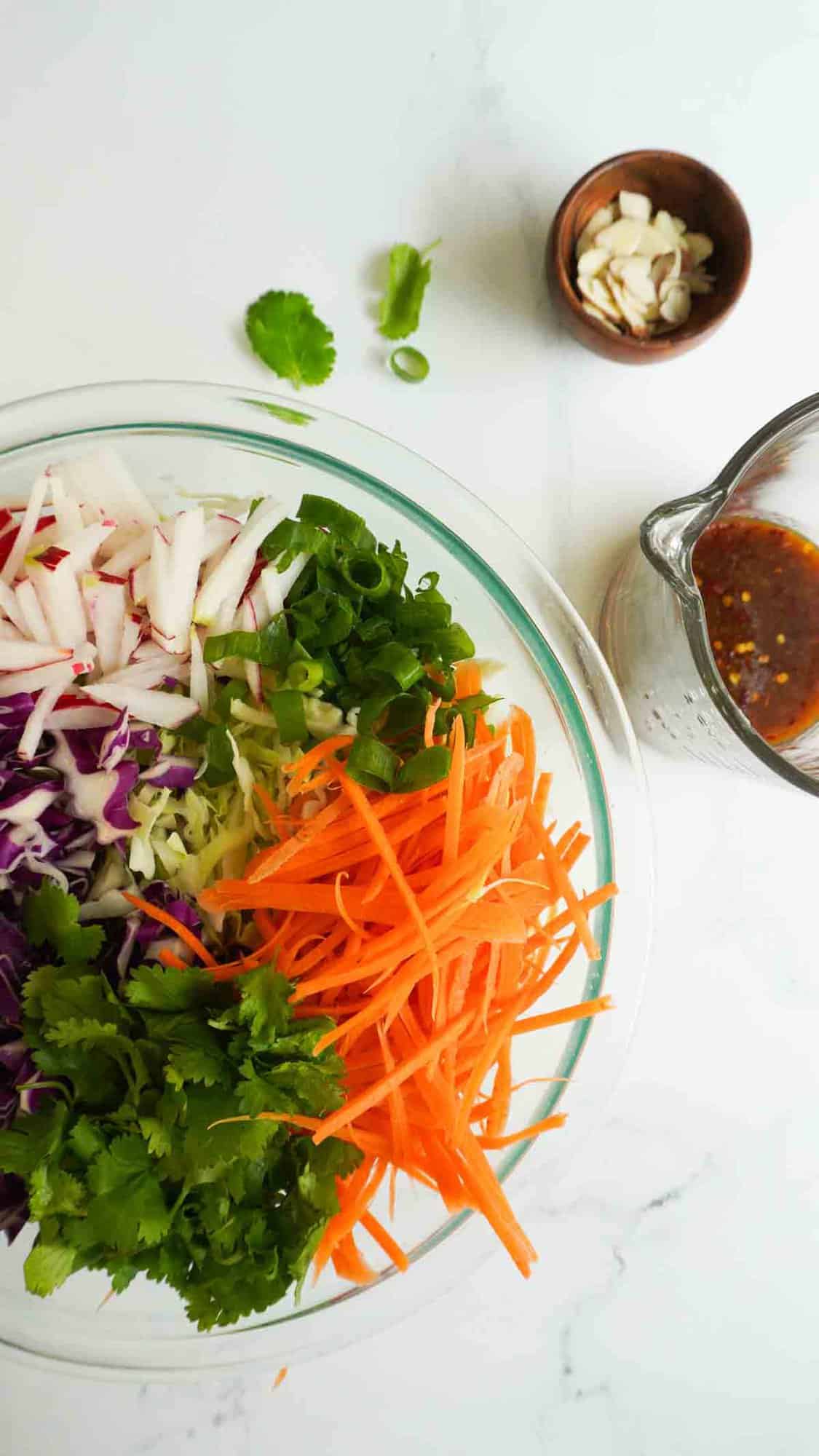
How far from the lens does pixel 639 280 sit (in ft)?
4.41

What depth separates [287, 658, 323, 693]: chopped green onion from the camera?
1.04 metres

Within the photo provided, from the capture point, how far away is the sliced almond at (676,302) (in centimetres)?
136

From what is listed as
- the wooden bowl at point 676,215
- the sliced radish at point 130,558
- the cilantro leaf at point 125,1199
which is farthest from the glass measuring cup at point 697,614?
the cilantro leaf at point 125,1199

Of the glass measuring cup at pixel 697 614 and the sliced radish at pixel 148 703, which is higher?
the glass measuring cup at pixel 697 614

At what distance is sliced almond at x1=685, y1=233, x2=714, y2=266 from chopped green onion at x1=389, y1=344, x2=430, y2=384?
386 mm

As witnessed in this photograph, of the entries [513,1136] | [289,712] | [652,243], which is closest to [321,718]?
[289,712]

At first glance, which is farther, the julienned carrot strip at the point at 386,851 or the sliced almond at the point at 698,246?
the sliced almond at the point at 698,246

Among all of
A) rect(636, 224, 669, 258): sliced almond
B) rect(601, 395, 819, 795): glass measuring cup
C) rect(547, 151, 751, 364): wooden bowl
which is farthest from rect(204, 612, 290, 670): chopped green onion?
rect(636, 224, 669, 258): sliced almond

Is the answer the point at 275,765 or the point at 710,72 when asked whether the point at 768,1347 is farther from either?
the point at 710,72

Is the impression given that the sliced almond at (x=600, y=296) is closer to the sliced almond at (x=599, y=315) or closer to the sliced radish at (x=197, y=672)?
the sliced almond at (x=599, y=315)

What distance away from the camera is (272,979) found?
3.14 ft

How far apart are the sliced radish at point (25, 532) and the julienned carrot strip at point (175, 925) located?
35cm

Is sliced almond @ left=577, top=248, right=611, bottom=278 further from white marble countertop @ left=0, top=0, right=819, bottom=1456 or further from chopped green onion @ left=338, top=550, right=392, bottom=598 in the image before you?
chopped green onion @ left=338, top=550, right=392, bottom=598

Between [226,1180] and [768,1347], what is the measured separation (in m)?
0.96
